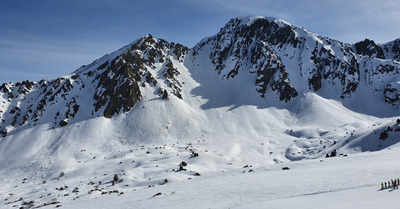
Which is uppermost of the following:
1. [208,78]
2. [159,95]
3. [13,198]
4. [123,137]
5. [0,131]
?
[208,78]

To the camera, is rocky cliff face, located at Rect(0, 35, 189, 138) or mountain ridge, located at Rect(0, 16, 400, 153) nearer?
rocky cliff face, located at Rect(0, 35, 189, 138)

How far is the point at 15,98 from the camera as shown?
113562mm

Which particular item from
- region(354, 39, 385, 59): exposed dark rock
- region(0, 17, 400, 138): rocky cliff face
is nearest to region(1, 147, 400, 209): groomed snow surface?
region(0, 17, 400, 138): rocky cliff face

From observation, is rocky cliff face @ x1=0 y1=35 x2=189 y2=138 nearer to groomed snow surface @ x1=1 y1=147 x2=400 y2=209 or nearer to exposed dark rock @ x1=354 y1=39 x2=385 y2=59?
groomed snow surface @ x1=1 y1=147 x2=400 y2=209

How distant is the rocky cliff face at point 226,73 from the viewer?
352ft

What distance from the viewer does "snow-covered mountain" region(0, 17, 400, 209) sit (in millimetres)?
72250

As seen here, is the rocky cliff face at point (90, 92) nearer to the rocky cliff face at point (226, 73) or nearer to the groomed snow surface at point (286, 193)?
the rocky cliff face at point (226, 73)

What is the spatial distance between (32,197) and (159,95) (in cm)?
6456

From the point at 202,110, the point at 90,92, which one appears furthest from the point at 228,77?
the point at 90,92

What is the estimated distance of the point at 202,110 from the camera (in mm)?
114188

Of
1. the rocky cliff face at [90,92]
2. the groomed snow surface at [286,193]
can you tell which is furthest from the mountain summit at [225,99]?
the groomed snow surface at [286,193]

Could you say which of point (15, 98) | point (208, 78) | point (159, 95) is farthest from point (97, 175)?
point (208, 78)

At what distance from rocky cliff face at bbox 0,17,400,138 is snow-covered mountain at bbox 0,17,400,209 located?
23.4 inches

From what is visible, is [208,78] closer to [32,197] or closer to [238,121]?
[238,121]
